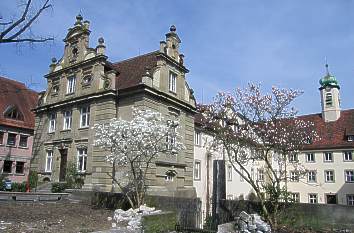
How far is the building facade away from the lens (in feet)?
117

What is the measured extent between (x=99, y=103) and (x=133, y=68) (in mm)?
4034

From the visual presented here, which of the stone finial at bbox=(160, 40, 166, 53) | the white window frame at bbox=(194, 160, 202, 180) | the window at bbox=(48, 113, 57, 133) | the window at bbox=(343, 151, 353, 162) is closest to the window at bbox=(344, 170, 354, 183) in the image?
the window at bbox=(343, 151, 353, 162)

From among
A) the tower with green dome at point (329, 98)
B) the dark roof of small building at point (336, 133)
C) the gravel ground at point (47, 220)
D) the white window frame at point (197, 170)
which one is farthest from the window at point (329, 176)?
the gravel ground at point (47, 220)

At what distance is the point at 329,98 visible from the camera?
1956 inches

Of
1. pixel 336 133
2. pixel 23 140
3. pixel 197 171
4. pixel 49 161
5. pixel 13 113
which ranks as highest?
pixel 13 113

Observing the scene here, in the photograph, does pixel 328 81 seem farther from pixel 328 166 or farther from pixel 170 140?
pixel 170 140

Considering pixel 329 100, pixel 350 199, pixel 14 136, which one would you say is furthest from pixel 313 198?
pixel 14 136

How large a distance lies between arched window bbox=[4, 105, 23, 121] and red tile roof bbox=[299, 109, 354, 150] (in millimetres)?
35731

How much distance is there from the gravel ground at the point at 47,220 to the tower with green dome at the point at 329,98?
40392 mm

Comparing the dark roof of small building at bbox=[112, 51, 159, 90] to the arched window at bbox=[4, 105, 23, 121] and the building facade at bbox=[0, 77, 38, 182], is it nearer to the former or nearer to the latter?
the building facade at bbox=[0, 77, 38, 182]

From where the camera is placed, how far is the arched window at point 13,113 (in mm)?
36688

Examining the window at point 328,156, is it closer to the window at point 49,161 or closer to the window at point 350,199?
the window at point 350,199

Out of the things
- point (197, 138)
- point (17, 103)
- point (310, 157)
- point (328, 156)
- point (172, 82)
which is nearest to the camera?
point (172, 82)

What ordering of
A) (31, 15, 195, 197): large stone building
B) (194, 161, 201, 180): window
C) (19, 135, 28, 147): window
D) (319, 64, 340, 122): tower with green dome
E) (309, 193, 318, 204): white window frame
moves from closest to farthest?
(31, 15, 195, 197): large stone building
(194, 161, 201, 180): window
(19, 135, 28, 147): window
(309, 193, 318, 204): white window frame
(319, 64, 340, 122): tower with green dome
